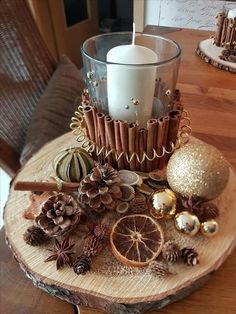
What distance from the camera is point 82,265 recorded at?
1.41 feet

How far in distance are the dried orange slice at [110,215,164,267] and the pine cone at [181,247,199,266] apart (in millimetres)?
34

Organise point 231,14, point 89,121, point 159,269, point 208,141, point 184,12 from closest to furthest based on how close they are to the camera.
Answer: point 159,269 → point 89,121 → point 208,141 → point 231,14 → point 184,12

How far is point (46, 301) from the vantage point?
1.72 ft

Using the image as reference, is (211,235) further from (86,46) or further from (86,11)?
(86,11)

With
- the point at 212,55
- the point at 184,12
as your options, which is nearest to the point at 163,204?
the point at 212,55

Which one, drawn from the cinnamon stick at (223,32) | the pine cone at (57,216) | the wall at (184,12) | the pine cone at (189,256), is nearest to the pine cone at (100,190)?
the pine cone at (57,216)

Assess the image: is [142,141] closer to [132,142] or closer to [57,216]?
[132,142]

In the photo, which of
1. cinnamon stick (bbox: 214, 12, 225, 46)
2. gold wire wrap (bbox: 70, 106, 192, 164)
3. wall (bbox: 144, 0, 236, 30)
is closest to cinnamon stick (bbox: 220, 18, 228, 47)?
cinnamon stick (bbox: 214, 12, 225, 46)

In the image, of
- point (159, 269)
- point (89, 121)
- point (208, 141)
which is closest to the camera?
point (159, 269)

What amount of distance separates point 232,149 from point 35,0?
1.63 meters

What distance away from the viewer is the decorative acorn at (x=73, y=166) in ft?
1.71

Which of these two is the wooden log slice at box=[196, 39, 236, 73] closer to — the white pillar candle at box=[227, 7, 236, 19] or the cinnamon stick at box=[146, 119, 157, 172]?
the white pillar candle at box=[227, 7, 236, 19]

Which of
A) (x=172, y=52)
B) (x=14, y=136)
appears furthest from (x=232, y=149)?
(x=14, y=136)

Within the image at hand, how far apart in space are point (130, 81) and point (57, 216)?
227mm
